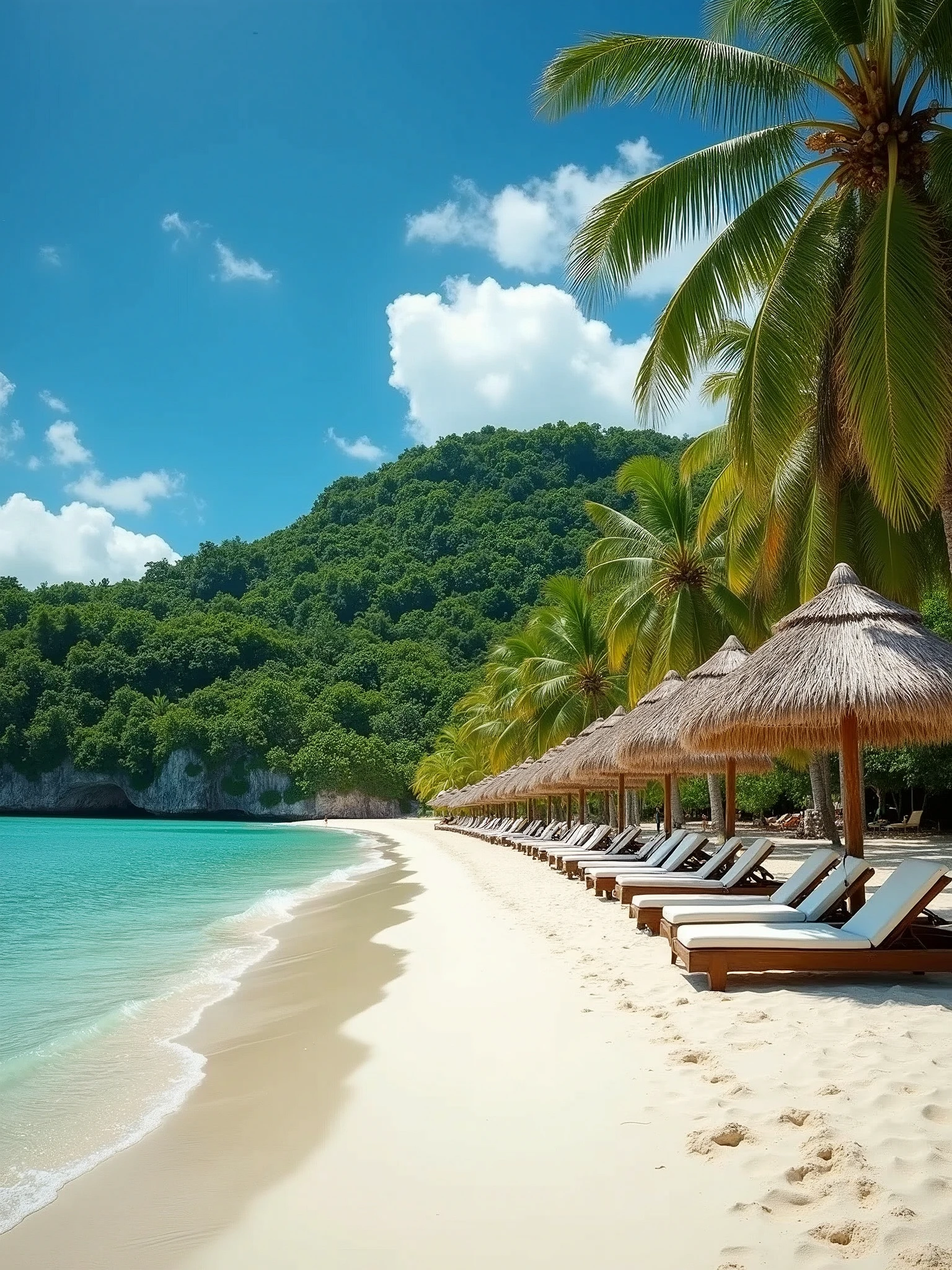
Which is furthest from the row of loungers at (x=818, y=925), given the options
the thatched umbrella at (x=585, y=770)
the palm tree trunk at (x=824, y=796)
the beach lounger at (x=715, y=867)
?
the palm tree trunk at (x=824, y=796)

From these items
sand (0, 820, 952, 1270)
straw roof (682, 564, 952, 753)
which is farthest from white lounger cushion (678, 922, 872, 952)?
straw roof (682, 564, 952, 753)

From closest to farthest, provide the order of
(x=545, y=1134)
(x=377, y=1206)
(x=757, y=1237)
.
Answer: (x=757, y=1237)
(x=377, y=1206)
(x=545, y=1134)

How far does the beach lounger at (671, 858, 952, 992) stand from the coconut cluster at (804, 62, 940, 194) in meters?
5.18

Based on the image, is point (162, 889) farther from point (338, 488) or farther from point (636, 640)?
point (338, 488)

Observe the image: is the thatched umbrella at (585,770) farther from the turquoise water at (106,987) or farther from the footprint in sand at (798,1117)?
the footprint in sand at (798,1117)

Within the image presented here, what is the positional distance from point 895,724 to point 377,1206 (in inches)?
206

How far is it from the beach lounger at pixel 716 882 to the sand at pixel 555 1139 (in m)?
2.18

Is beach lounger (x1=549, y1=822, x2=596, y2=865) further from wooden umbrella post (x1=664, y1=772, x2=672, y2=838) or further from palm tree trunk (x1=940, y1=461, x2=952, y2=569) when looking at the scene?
palm tree trunk (x1=940, y1=461, x2=952, y2=569)

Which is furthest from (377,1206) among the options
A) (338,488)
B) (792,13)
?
(338,488)

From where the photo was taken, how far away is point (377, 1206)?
2.96 meters

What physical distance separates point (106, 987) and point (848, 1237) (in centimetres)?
676

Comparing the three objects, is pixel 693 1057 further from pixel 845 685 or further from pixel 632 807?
pixel 632 807

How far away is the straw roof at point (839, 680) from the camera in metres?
5.85

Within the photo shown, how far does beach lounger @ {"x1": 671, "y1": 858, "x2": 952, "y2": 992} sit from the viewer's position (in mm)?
5113
